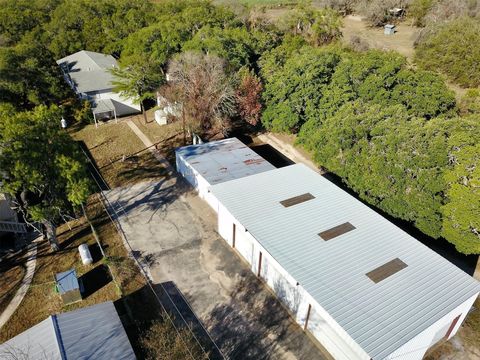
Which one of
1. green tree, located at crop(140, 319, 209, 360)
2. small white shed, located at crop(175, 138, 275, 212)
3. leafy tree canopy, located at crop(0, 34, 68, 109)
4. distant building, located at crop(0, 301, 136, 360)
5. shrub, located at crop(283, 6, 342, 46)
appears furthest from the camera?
shrub, located at crop(283, 6, 342, 46)

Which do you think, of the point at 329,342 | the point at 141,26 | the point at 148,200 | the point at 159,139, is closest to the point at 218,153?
the point at 148,200

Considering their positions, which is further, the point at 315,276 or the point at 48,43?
the point at 48,43

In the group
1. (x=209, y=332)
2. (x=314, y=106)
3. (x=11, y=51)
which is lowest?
(x=209, y=332)

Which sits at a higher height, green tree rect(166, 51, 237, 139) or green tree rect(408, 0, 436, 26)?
green tree rect(408, 0, 436, 26)

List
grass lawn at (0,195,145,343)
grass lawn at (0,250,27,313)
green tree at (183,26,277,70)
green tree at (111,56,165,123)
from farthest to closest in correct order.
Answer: green tree at (183,26,277,70), green tree at (111,56,165,123), grass lawn at (0,250,27,313), grass lawn at (0,195,145,343)

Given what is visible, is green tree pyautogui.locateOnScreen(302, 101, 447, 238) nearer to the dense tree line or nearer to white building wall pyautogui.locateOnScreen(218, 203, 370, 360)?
the dense tree line

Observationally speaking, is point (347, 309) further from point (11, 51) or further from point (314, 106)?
point (11, 51)

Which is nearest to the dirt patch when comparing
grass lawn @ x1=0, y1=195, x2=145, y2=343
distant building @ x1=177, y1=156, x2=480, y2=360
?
distant building @ x1=177, y1=156, x2=480, y2=360

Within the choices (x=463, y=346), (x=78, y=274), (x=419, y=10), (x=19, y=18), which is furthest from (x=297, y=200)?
(x=419, y=10)
